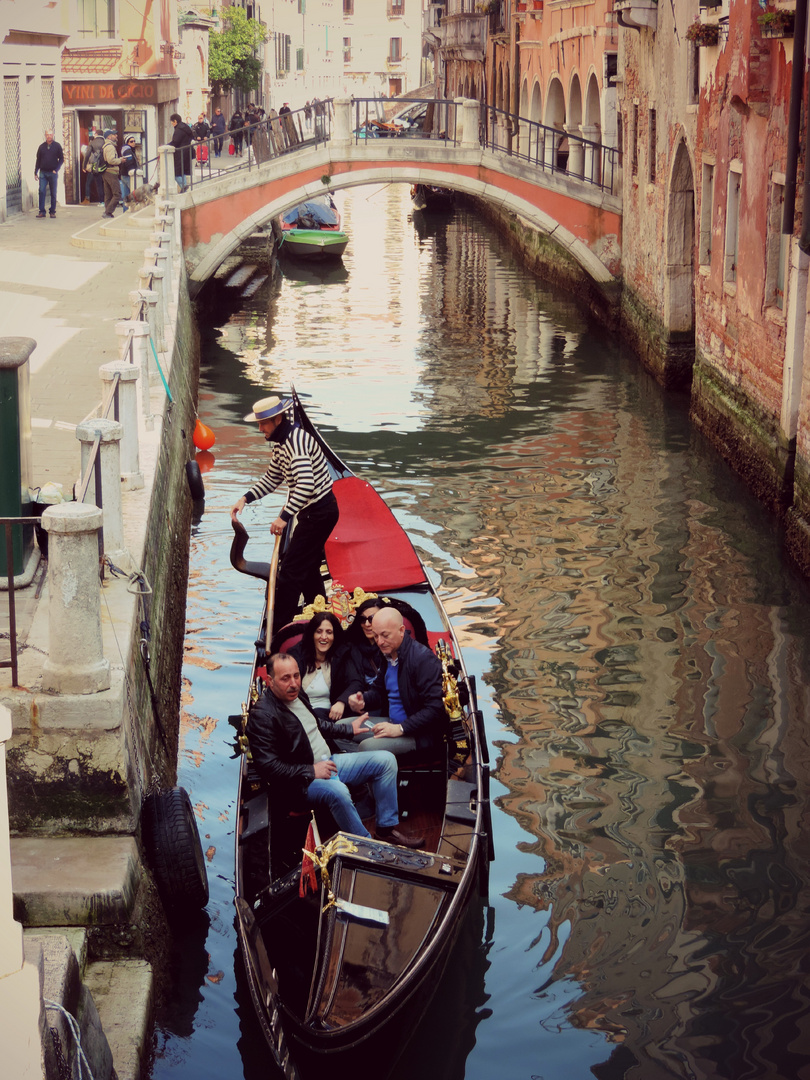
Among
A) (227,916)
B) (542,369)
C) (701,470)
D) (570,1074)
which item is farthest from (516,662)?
(542,369)

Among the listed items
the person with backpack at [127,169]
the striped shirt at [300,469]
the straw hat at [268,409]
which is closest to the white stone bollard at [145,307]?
the straw hat at [268,409]

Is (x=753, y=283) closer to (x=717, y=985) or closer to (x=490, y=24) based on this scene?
(x=717, y=985)

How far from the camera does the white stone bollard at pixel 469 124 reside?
18078 millimetres

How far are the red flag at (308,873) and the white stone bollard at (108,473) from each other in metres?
1.69

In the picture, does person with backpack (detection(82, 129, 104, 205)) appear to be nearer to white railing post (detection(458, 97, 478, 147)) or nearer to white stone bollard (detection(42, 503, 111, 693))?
white railing post (detection(458, 97, 478, 147))

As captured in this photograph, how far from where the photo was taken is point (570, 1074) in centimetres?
443

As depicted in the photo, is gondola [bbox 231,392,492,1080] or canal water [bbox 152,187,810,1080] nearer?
gondola [bbox 231,392,492,1080]

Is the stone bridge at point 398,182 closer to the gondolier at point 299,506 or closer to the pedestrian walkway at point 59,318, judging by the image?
the pedestrian walkway at point 59,318

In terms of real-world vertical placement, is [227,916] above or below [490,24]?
below

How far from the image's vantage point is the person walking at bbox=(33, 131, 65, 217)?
64.5 feet

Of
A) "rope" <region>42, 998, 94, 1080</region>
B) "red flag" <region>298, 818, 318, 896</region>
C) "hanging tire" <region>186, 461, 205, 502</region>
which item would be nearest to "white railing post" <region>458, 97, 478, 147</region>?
"hanging tire" <region>186, 461, 205, 502</region>

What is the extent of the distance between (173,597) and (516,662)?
6.16 feet

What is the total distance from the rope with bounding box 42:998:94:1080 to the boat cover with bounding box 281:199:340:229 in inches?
Result: 902

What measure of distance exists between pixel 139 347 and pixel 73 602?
4.56 metres
